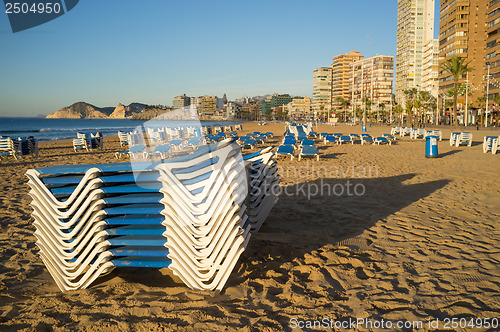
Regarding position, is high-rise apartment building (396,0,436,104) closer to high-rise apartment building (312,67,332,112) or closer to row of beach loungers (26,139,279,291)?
high-rise apartment building (312,67,332,112)

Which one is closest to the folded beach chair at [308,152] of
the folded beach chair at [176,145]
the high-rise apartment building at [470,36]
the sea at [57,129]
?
the sea at [57,129]

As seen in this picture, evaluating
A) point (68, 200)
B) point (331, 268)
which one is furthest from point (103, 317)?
point (331, 268)

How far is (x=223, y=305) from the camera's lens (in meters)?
2.83

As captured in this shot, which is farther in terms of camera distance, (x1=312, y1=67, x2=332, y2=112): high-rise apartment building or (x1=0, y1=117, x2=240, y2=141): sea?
(x1=312, y1=67, x2=332, y2=112): high-rise apartment building

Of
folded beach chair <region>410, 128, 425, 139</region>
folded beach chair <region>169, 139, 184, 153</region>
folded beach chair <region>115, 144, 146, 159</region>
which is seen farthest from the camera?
folded beach chair <region>410, 128, 425, 139</region>

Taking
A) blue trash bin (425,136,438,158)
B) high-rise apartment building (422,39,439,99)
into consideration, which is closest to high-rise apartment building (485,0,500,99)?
high-rise apartment building (422,39,439,99)

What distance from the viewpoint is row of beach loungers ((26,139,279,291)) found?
2.84 m

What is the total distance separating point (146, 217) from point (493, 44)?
266 ft

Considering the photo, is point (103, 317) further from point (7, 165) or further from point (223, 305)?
point (7, 165)

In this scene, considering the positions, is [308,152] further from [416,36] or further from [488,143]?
[416,36]

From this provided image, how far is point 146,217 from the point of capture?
9.82ft

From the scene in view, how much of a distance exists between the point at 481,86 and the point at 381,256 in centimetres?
8164

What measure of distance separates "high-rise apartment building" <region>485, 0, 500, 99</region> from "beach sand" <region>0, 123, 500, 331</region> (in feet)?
226

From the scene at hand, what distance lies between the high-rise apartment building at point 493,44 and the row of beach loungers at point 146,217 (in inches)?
2832
